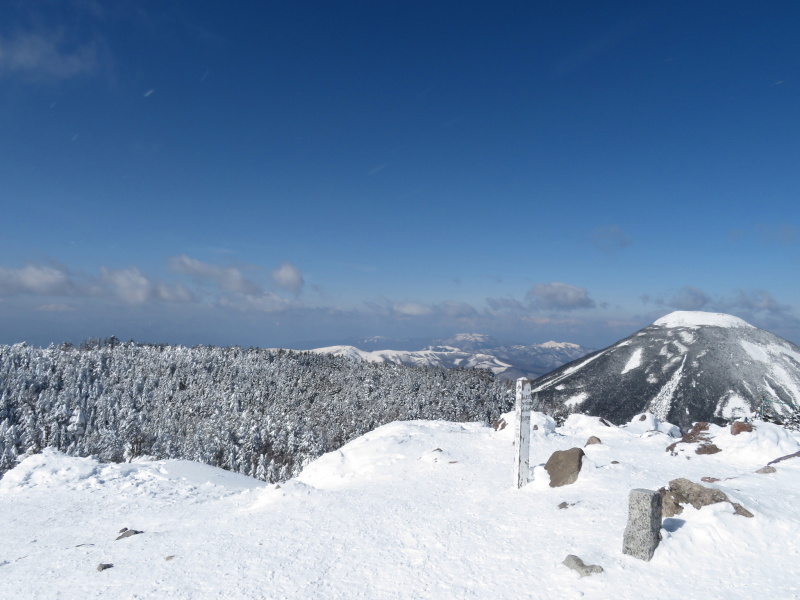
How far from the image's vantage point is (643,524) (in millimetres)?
9930

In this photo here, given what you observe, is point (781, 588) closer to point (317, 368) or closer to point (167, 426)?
point (167, 426)

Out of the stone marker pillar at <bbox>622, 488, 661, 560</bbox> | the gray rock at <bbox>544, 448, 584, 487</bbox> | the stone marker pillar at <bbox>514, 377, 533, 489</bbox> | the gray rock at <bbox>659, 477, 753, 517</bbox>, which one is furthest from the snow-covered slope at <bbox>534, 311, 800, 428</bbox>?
the stone marker pillar at <bbox>622, 488, 661, 560</bbox>

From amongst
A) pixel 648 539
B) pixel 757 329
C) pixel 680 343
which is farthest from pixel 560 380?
pixel 648 539

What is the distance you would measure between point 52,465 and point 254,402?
349 feet

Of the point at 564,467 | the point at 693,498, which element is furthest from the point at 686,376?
the point at 693,498

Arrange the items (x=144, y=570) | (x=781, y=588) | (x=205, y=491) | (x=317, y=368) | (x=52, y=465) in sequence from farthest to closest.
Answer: (x=317, y=368), (x=52, y=465), (x=205, y=491), (x=144, y=570), (x=781, y=588)

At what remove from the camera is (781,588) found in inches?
349

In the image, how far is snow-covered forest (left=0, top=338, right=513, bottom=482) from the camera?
93.1 metres

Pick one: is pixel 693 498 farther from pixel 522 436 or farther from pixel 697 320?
pixel 697 320

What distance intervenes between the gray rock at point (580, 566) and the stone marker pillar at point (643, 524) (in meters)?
1.09

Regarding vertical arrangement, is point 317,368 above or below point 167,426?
above

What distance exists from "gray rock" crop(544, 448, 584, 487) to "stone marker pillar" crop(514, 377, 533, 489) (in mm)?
968

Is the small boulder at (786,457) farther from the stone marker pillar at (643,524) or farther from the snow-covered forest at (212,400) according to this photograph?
the snow-covered forest at (212,400)

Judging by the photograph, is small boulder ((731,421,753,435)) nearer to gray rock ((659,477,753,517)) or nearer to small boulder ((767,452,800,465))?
small boulder ((767,452,800,465))
